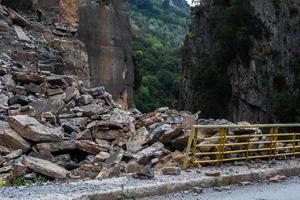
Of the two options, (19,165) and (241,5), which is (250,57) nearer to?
(241,5)

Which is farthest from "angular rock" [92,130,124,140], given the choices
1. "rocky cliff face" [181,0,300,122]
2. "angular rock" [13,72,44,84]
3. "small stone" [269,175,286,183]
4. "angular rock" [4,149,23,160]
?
"rocky cliff face" [181,0,300,122]

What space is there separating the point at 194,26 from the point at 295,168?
137 ft

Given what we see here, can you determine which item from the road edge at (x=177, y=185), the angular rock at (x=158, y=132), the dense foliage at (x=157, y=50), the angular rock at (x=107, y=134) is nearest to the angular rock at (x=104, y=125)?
the angular rock at (x=107, y=134)

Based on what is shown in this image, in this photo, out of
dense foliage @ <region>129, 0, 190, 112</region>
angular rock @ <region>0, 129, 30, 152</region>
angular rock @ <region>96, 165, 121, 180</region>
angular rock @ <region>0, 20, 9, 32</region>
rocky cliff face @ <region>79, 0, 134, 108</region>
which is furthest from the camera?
dense foliage @ <region>129, 0, 190, 112</region>

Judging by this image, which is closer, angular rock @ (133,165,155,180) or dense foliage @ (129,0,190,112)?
angular rock @ (133,165,155,180)

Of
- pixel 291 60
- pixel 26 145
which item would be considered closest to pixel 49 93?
pixel 26 145

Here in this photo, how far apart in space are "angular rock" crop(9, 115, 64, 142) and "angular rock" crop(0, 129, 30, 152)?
148 millimetres

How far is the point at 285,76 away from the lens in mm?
35375

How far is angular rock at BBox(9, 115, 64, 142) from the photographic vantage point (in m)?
11.3

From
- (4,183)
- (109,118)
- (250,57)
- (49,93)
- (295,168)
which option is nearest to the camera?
(4,183)

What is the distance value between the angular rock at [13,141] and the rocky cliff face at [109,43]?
1471cm

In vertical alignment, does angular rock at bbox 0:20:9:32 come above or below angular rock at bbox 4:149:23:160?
above

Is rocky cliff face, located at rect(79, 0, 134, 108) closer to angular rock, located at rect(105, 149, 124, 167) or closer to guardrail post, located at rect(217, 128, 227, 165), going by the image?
angular rock, located at rect(105, 149, 124, 167)

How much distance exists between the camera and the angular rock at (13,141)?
11086mm
